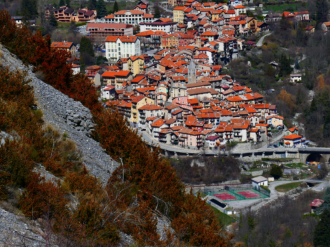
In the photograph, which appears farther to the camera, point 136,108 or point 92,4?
point 92,4

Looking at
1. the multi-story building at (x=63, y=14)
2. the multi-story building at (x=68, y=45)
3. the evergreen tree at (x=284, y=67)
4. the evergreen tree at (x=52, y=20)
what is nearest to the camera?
the multi-story building at (x=68, y=45)

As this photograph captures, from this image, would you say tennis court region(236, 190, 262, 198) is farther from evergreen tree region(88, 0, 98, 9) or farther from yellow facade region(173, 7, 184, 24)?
evergreen tree region(88, 0, 98, 9)

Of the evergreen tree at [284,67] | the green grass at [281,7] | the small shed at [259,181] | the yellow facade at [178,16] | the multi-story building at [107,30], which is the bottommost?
the small shed at [259,181]

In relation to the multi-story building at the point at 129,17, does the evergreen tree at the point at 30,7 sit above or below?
above

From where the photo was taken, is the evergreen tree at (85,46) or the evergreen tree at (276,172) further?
the evergreen tree at (85,46)

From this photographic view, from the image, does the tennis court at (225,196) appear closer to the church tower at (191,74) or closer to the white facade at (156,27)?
the church tower at (191,74)

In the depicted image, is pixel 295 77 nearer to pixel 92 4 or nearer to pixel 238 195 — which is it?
pixel 238 195

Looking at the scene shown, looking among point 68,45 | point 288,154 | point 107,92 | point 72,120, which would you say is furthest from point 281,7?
point 72,120

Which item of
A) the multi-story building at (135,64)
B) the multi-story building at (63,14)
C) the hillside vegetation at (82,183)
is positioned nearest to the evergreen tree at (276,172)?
the multi-story building at (135,64)
